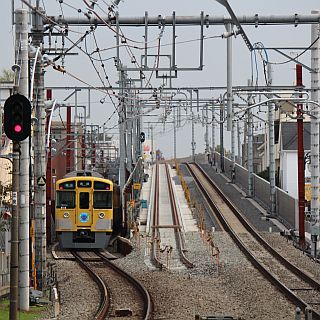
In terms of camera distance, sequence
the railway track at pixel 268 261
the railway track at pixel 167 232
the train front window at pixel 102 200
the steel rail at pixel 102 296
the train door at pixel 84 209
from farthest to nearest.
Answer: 1. the train front window at pixel 102 200
2. the train door at pixel 84 209
3. the railway track at pixel 167 232
4. the railway track at pixel 268 261
5. the steel rail at pixel 102 296

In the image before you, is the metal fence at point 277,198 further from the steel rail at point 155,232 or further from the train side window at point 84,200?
the train side window at point 84,200

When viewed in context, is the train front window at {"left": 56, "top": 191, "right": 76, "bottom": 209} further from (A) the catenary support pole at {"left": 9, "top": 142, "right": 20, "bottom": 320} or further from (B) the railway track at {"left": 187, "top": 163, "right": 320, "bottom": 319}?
(A) the catenary support pole at {"left": 9, "top": 142, "right": 20, "bottom": 320}

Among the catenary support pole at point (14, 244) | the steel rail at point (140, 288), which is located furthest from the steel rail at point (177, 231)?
the catenary support pole at point (14, 244)

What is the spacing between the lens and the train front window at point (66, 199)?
25.2 m

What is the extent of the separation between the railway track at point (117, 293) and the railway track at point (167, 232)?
54.3 inches

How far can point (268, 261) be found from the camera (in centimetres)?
2088

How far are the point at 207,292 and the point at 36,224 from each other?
3544 millimetres

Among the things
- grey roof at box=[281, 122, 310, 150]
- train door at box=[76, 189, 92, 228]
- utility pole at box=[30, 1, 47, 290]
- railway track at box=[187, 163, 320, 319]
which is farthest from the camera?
grey roof at box=[281, 122, 310, 150]

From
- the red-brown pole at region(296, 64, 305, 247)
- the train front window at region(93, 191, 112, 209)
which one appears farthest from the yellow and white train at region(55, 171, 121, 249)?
the red-brown pole at region(296, 64, 305, 247)

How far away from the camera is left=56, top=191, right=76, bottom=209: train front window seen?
25.2 m

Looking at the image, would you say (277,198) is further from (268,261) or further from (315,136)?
(268,261)

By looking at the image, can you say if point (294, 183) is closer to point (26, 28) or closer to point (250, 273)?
point (250, 273)

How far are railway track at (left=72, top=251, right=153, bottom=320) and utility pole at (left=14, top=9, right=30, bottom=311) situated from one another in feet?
4.50

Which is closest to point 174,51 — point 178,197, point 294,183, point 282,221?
point 282,221
